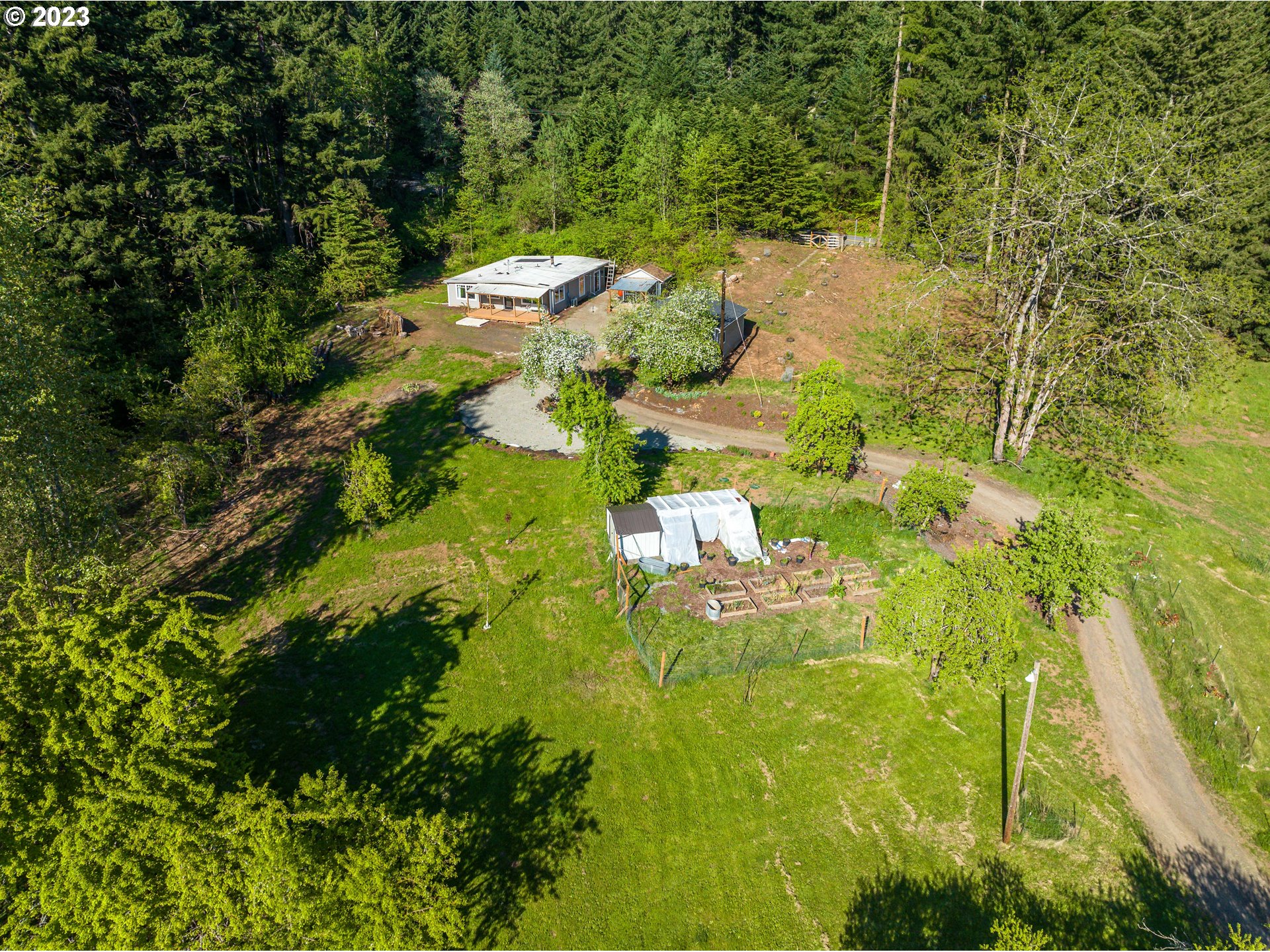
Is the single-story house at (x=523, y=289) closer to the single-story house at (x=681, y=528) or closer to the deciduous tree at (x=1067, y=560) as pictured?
the single-story house at (x=681, y=528)

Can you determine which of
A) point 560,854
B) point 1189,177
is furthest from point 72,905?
point 1189,177

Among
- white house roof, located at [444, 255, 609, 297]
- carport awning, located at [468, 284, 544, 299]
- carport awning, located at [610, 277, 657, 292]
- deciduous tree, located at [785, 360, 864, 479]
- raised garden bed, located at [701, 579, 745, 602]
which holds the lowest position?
raised garden bed, located at [701, 579, 745, 602]

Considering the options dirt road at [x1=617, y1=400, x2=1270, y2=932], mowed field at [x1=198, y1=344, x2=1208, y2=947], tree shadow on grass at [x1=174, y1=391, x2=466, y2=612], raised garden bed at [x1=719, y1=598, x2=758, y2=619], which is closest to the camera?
mowed field at [x1=198, y1=344, x2=1208, y2=947]

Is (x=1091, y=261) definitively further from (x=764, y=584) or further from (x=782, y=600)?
(x=782, y=600)

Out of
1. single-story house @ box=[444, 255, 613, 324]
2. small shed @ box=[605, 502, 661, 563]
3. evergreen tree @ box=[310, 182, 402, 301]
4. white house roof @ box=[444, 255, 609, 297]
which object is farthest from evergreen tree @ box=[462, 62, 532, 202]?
small shed @ box=[605, 502, 661, 563]

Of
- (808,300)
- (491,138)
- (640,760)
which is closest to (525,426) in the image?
(640,760)

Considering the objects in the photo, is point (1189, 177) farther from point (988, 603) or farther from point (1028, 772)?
point (1028, 772)

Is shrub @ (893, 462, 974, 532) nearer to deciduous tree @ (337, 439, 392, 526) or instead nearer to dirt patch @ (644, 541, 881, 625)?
dirt patch @ (644, 541, 881, 625)
